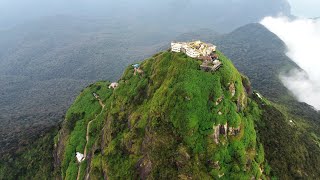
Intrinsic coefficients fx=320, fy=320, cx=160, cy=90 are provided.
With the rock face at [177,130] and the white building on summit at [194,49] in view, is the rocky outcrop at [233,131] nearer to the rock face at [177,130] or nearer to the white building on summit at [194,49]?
the rock face at [177,130]

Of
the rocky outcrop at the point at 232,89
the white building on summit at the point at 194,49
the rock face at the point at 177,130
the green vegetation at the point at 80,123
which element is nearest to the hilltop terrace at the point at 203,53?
the white building on summit at the point at 194,49

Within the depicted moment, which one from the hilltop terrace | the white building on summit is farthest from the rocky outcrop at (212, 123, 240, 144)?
the white building on summit

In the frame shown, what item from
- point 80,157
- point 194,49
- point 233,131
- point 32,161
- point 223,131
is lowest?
point 32,161

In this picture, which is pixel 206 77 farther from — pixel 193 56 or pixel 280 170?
pixel 280 170

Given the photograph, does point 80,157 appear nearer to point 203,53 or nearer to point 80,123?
point 80,123

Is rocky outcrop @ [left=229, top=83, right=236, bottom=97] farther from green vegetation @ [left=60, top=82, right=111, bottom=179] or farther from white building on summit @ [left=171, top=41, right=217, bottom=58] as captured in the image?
green vegetation @ [left=60, top=82, right=111, bottom=179]

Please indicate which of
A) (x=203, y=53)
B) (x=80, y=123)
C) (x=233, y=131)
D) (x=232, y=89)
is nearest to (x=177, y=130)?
(x=233, y=131)

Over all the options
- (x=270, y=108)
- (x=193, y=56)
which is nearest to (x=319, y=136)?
(x=270, y=108)

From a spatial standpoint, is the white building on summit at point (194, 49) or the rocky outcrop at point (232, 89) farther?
the white building on summit at point (194, 49)
